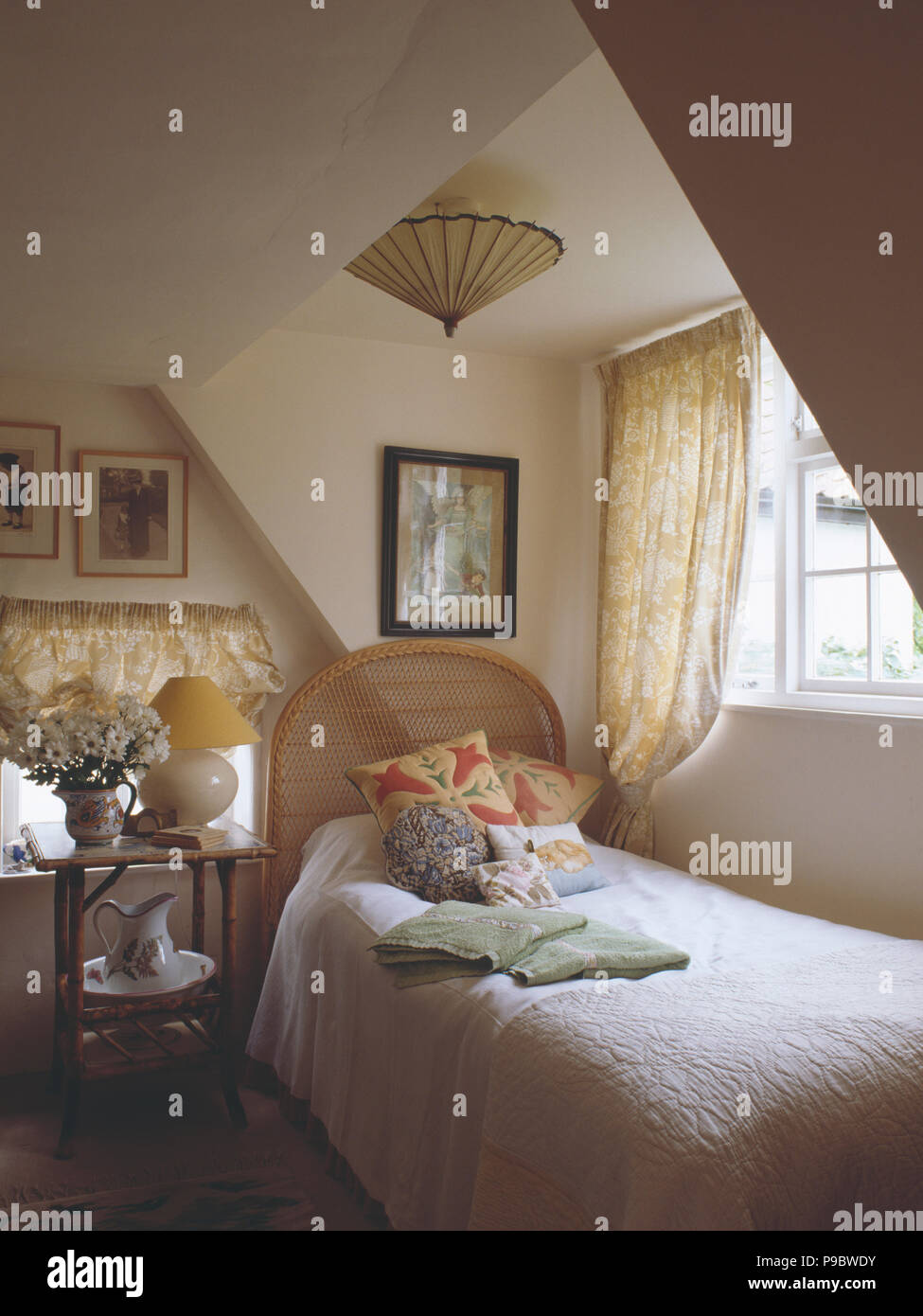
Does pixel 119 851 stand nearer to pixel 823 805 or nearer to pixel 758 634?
pixel 823 805

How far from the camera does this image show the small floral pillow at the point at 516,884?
2.98 meters

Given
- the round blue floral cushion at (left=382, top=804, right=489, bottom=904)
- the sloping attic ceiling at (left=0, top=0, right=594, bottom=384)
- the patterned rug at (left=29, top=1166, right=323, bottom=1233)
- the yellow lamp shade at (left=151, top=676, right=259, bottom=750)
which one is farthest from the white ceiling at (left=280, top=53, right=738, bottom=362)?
the patterned rug at (left=29, top=1166, right=323, bottom=1233)

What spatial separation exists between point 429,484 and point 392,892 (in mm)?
1688

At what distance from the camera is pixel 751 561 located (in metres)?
3.48

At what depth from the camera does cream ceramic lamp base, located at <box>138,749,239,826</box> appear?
3223 mm

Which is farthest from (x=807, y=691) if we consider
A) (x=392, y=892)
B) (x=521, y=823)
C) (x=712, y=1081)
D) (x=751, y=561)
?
(x=712, y=1081)


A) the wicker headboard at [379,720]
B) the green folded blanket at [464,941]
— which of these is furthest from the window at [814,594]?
the green folded blanket at [464,941]

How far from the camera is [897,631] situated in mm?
3145

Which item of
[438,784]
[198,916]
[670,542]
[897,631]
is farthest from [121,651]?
[897,631]

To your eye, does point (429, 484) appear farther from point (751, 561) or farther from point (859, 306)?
point (859, 306)

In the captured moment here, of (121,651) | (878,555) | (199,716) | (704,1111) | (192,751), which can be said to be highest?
(878,555)

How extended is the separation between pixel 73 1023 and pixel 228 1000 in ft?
1.49

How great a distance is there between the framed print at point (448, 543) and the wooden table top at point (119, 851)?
3.69ft
